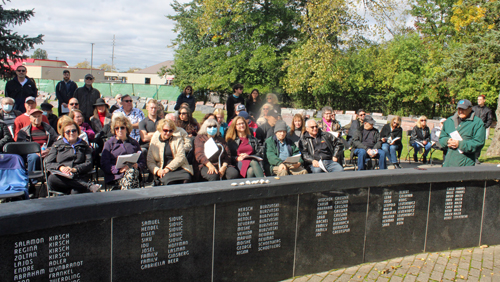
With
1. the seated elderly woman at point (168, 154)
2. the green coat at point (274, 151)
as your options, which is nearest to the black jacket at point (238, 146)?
the green coat at point (274, 151)

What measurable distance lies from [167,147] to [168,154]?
0.11 m

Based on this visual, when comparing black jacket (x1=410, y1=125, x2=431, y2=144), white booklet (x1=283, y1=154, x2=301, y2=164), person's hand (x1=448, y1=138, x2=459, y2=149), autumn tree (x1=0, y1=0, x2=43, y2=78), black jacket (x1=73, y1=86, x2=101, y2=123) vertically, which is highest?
autumn tree (x1=0, y1=0, x2=43, y2=78)

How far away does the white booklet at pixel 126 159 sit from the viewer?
586cm

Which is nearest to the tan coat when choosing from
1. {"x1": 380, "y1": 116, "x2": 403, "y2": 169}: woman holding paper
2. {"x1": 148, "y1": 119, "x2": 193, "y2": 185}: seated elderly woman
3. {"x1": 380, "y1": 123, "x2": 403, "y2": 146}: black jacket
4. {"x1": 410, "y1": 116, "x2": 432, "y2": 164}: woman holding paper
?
{"x1": 148, "y1": 119, "x2": 193, "y2": 185}: seated elderly woman

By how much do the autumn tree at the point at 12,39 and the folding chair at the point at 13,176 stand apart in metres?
9.86

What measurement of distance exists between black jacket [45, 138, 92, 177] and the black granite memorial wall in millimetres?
2529

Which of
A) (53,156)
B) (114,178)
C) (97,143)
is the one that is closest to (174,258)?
(114,178)

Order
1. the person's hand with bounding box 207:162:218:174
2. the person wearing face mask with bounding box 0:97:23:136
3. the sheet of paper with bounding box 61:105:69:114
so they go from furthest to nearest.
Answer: the sheet of paper with bounding box 61:105:69:114 < the person wearing face mask with bounding box 0:97:23:136 < the person's hand with bounding box 207:162:218:174

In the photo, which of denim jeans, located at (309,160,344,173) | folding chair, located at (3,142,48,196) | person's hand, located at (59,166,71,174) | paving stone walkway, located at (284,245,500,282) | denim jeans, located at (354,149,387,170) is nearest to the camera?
paving stone walkway, located at (284,245,500,282)

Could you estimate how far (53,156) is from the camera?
19.3 feet

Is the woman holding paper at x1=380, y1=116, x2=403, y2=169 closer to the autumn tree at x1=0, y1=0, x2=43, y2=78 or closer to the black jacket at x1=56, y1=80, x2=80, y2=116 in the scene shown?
the black jacket at x1=56, y1=80, x2=80, y2=116

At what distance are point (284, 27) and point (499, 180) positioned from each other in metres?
25.6

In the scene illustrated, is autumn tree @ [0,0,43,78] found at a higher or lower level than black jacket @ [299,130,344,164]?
higher

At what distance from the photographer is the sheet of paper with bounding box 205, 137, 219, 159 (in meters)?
6.32
